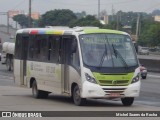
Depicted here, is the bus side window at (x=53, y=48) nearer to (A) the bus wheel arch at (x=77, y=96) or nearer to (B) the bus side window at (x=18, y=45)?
(A) the bus wheel arch at (x=77, y=96)

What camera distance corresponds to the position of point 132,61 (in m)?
20.0

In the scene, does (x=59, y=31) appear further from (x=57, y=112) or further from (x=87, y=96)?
(x=57, y=112)

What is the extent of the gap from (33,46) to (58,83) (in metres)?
2.82

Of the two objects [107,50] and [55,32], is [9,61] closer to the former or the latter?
[55,32]

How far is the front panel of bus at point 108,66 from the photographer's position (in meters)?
19.2

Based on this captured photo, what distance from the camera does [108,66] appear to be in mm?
19500

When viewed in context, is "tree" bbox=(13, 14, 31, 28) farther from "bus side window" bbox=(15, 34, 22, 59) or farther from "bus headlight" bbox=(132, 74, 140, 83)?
"bus headlight" bbox=(132, 74, 140, 83)

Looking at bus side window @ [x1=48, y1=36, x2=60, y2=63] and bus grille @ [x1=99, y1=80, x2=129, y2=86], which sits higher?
bus side window @ [x1=48, y1=36, x2=60, y2=63]

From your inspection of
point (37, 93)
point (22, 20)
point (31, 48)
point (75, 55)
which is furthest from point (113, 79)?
point (22, 20)

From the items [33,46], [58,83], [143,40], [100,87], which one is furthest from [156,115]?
[143,40]

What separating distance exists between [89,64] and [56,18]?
8210cm

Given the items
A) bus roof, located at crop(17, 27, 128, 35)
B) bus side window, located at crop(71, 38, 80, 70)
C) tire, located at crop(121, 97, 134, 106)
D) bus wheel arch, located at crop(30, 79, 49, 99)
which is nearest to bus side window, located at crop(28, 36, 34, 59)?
bus roof, located at crop(17, 27, 128, 35)

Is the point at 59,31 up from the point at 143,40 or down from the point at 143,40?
up

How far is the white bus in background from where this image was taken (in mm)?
19297
